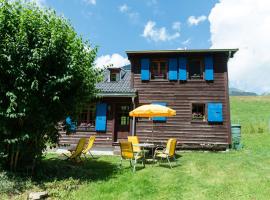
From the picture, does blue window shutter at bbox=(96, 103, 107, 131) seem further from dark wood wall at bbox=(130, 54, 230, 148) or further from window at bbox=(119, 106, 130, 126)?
dark wood wall at bbox=(130, 54, 230, 148)

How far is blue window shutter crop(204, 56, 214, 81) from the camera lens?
48.4ft

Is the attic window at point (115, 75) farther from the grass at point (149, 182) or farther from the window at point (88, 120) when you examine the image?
the grass at point (149, 182)

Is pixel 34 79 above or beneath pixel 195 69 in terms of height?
beneath

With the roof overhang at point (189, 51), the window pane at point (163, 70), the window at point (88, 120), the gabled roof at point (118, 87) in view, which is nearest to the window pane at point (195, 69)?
the roof overhang at point (189, 51)

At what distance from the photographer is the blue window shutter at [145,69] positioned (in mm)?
15335

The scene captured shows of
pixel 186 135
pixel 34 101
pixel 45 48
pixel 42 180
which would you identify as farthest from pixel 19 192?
pixel 186 135

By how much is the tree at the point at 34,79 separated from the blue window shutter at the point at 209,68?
839 cm

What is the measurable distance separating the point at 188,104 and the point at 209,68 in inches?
89.2

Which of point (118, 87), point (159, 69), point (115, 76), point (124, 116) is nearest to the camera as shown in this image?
point (159, 69)

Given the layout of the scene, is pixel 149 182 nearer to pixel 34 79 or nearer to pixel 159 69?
pixel 34 79

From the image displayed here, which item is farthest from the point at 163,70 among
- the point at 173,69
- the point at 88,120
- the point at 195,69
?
the point at 88,120

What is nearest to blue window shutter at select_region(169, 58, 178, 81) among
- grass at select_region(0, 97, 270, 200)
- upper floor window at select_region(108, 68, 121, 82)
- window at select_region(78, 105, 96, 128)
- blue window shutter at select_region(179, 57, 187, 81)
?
blue window shutter at select_region(179, 57, 187, 81)

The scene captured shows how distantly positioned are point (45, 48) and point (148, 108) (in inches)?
181

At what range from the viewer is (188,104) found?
587 inches
